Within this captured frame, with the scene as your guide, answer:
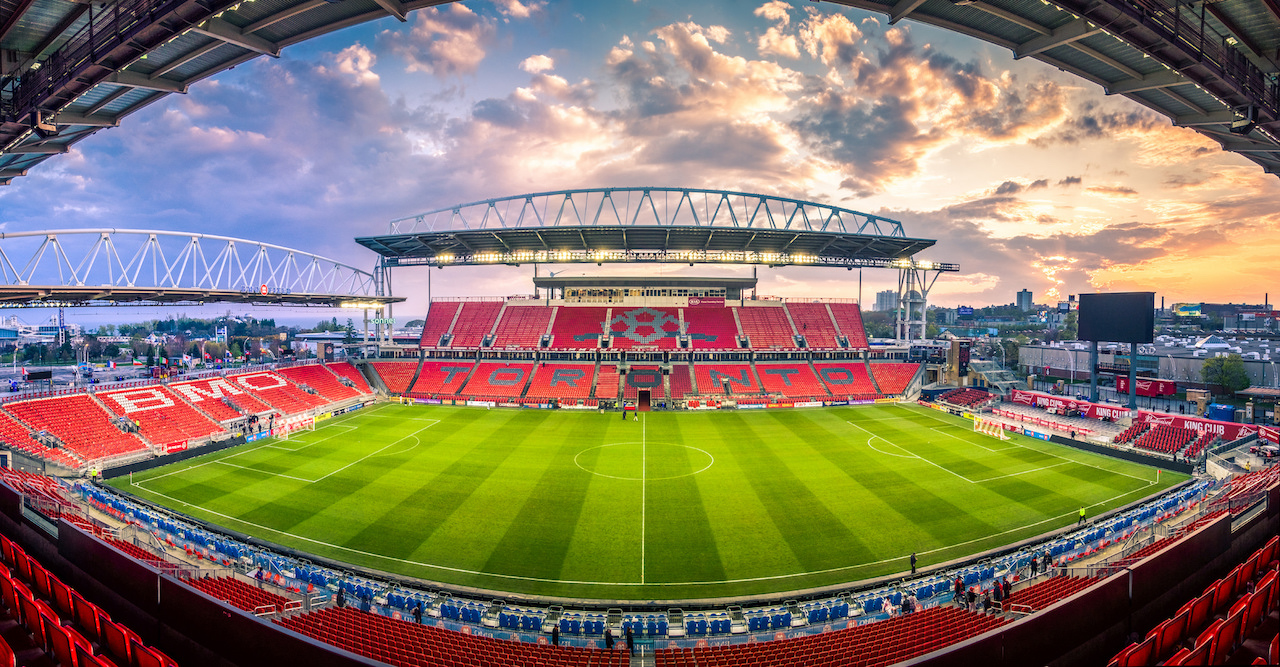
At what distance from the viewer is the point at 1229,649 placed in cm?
609

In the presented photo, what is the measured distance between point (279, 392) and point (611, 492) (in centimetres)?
3180

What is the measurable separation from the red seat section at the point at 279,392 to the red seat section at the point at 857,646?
36902mm

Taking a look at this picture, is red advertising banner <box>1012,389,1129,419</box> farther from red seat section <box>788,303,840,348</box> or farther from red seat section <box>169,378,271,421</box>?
red seat section <box>169,378,271,421</box>

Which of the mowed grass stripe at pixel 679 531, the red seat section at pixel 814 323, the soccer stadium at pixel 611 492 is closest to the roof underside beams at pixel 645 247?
the soccer stadium at pixel 611 492

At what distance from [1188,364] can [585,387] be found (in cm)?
6356

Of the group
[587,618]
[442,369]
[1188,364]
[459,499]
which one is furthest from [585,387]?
[1188,364]

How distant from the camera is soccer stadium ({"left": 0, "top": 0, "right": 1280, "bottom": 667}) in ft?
23.8

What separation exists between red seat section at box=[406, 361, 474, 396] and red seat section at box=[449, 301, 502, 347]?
292cm

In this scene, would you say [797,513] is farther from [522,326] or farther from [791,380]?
[522,326]

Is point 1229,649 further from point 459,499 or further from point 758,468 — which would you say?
point 459,499

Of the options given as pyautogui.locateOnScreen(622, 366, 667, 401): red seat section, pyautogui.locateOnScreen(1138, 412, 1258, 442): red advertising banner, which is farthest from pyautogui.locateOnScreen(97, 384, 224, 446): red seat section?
pyautogui.locateOnScreen(1138, 412, 1258, 442): red advertising banner

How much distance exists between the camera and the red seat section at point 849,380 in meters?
42.4

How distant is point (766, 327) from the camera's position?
1986 inches

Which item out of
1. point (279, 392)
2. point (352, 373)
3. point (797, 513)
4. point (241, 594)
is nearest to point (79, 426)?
point (279, 392)
